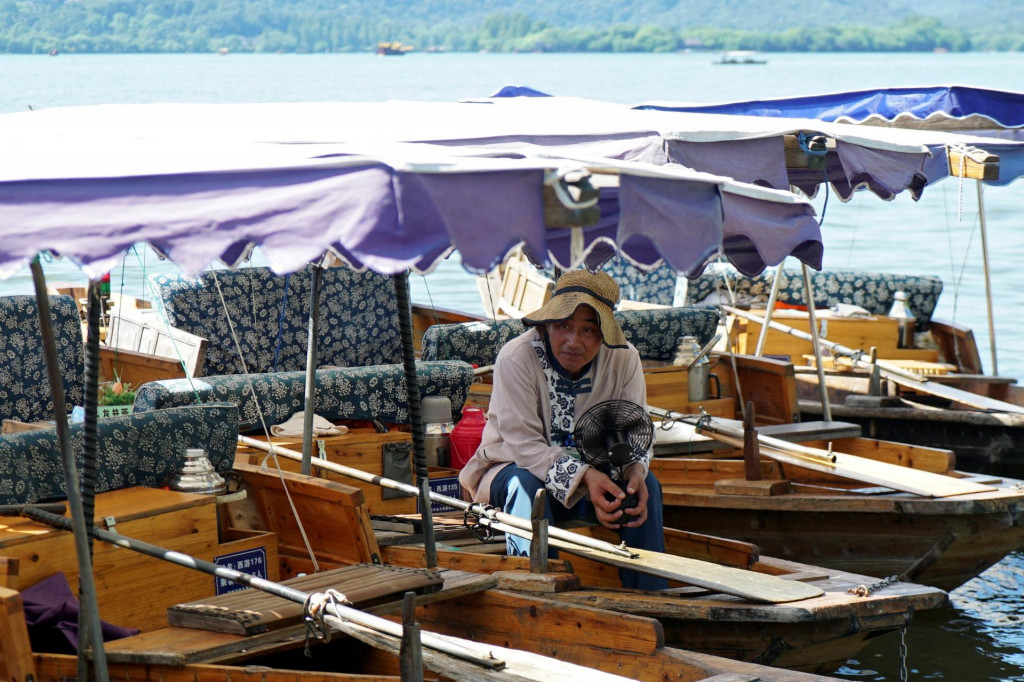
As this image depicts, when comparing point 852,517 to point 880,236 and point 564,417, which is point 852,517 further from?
point 880,236

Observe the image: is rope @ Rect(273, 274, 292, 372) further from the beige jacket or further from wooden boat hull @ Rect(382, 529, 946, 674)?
wooden boat hull @ Rect(382, 529, 946, 674)

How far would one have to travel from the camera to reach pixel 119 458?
552 cm

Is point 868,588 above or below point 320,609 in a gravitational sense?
below

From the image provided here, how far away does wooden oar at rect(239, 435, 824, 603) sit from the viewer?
5352 millimetres

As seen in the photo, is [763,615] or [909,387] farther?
[909,387]

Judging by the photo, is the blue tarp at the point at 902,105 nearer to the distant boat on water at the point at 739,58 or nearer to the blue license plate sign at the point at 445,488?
the blue license plate sign at the point at 445,488

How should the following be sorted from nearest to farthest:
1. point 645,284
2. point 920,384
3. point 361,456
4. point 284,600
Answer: point 284,600, point 361,456, point 920,384, point 645,284

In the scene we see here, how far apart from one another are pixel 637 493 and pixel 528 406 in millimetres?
580

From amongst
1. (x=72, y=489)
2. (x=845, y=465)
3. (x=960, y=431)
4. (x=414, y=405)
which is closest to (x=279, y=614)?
(x=72, y=489)

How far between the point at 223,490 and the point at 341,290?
166 inches

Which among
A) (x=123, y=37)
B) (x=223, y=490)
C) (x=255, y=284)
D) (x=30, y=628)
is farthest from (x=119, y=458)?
(x=123, y=37)

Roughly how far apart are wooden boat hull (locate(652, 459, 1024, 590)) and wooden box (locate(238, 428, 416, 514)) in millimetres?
1506

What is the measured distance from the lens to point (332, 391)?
699 centimetres

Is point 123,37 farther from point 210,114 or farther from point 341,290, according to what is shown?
point 210,114
